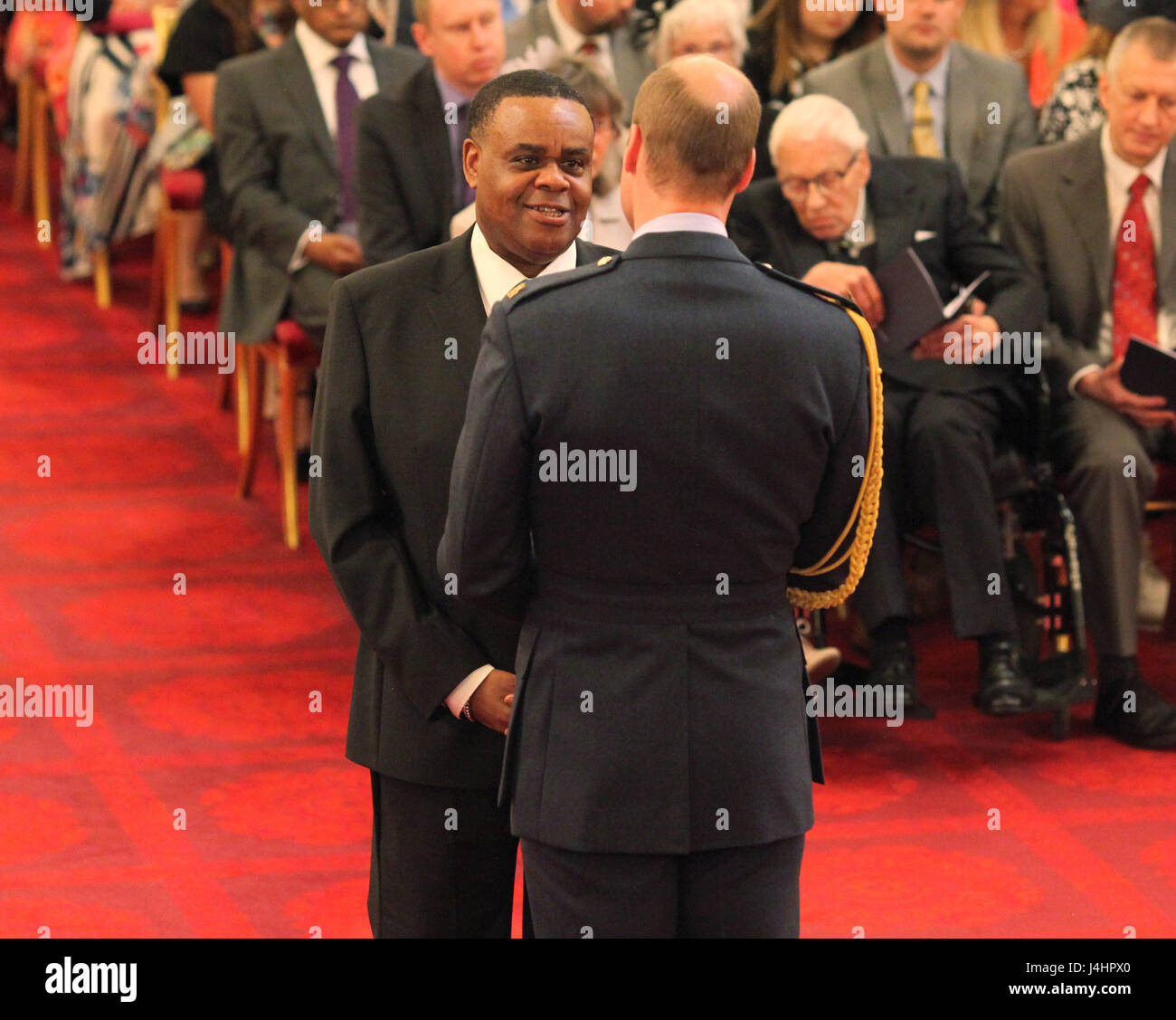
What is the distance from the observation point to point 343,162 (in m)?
5.44

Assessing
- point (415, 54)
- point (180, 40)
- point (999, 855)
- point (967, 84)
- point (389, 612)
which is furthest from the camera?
point (180, 40)

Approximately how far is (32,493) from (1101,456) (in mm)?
3168

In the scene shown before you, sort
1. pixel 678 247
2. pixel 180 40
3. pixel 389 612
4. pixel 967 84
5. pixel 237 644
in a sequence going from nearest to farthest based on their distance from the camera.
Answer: pixel 678 247
pixel 389 612
pixel 237 644
pixel 967 84
pixel 180 40

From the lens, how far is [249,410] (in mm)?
5902

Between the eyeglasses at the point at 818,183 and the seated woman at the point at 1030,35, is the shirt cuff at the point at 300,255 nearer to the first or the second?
the eyeglasses at the point at 818,183

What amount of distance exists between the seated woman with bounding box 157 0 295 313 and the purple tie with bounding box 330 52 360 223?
2.01ft

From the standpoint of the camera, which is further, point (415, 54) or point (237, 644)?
point (415, 54)

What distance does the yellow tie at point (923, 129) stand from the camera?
5223 mm

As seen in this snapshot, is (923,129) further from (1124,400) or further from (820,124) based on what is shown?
(1124,400)

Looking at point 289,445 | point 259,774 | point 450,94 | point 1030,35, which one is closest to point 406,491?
point 259,774

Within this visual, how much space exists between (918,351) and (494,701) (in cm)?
252

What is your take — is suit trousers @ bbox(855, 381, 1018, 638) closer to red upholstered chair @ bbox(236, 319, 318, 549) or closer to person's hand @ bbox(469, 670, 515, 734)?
red upholstered chair @ bbox(236, 319, 318, 549)

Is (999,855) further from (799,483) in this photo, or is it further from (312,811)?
(799,483)

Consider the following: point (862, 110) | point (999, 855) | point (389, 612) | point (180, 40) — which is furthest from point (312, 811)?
point (180, 40)
